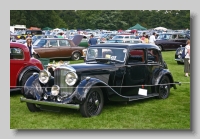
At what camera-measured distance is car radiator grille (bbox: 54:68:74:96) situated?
6.82 meters

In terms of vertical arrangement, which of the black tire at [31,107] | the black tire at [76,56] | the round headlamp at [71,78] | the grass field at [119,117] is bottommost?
the grass field at [119,117]

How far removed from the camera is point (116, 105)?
25.4ft

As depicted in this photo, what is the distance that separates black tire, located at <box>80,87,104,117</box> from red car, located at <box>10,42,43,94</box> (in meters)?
2.62

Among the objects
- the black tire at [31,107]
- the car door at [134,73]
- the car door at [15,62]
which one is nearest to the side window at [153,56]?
the car door at [134,73]

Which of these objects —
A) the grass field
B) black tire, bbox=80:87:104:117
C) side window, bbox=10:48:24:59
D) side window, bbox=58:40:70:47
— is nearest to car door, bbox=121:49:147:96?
the grass field

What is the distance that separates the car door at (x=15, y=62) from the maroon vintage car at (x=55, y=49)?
6610mm

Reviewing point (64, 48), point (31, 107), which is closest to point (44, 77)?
point (31, 107)

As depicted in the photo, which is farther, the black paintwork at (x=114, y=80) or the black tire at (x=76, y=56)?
the black tire at (x=76, y=56)

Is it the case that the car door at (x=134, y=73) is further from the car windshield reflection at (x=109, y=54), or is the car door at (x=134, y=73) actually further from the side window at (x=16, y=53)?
the side window at (x=16, y=53)

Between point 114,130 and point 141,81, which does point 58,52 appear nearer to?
point 141,81

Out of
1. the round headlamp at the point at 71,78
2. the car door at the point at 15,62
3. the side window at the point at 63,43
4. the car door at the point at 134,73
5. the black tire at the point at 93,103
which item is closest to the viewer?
the black tire at the point at 93,103

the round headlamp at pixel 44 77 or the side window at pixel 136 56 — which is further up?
the side window at pixel 136 56

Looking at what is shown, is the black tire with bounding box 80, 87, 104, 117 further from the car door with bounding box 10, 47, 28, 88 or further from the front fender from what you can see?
the car door with bounding box 10, 47, 28, 88

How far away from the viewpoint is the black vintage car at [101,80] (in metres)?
6.65
